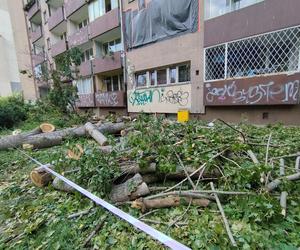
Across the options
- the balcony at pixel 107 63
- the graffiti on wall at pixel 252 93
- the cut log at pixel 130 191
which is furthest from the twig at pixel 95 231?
the balcony at pixel 107 63

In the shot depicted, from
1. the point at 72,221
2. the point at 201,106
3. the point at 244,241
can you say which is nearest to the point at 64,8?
the point at 201,106

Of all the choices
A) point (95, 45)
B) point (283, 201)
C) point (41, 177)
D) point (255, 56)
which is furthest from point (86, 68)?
point (283, 201)

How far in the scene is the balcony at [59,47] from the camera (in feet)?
59.1

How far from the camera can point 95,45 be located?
576 inches

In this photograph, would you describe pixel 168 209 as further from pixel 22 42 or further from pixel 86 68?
pixel 22 42

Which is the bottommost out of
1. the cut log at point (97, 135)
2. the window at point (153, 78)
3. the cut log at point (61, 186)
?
the cut log at point (61, 186)

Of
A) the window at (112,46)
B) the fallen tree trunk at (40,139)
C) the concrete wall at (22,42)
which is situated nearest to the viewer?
the fallen tree trunk at (40,139)

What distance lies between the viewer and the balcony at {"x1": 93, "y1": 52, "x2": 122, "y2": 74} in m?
12.6

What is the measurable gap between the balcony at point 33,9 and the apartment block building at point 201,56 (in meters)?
10.9

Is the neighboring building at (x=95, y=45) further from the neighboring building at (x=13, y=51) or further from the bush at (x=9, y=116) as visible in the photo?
the neighboring building at (x=13, y=51)

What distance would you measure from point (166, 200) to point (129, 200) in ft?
1.60

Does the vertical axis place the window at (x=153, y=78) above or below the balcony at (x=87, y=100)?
above

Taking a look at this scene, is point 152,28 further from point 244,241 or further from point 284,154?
point 244,241

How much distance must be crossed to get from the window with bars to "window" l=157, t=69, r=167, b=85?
2.64 meters
